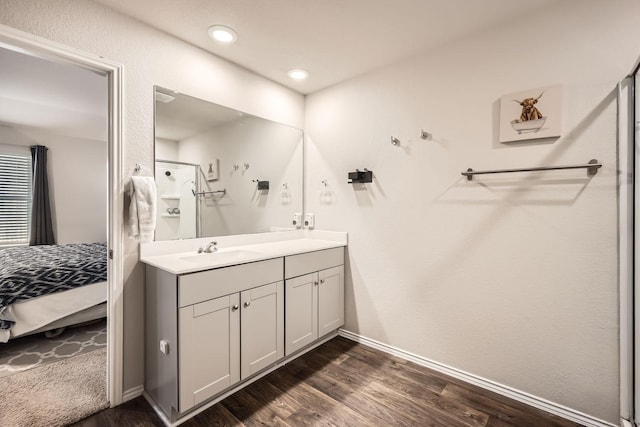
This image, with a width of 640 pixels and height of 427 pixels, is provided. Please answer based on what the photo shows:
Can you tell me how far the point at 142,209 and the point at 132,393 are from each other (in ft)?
3.83

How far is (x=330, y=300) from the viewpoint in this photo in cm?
258

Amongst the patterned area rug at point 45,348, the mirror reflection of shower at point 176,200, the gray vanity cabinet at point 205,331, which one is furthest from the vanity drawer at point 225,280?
the patterned area rug at point 45,348

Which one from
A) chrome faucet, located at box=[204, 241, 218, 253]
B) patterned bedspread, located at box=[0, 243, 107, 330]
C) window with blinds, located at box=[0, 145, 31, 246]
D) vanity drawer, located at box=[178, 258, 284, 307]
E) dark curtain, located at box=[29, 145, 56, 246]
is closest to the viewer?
vanity drawer, located at box=[178, 258, 284, 307]

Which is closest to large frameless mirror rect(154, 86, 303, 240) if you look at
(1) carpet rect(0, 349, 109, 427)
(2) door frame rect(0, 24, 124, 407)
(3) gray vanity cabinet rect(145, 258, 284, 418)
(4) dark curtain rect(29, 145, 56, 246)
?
(2) door frame rect(0, 24, 124, 407)

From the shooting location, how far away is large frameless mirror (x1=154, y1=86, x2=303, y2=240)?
2.05 meters

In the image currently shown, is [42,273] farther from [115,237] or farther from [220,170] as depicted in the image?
[220,170]

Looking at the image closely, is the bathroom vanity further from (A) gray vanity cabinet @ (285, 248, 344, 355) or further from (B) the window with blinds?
(B) the window with blinds

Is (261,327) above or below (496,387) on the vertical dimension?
above

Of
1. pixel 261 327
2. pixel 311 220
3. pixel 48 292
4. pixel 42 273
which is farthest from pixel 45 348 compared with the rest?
pixel 311 220

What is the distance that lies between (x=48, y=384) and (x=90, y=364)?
27 cm

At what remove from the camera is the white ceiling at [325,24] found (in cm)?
171

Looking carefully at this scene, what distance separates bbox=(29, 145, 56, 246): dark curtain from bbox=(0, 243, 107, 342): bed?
4.87ft

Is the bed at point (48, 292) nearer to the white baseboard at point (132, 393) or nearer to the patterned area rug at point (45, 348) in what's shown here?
the patterned area rug at point (45, 348)

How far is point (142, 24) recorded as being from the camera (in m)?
1.87
